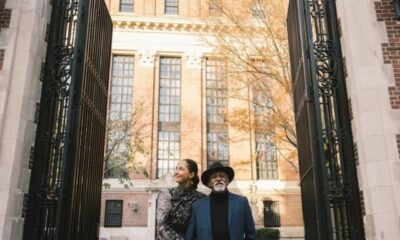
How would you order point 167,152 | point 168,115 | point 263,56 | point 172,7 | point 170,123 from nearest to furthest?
point 263,56, point 167,152, point 170,123, point 168,115, point 172,7

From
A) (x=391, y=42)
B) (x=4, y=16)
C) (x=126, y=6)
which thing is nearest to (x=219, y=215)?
(x=391, y=42)

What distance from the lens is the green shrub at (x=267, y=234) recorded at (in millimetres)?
23906

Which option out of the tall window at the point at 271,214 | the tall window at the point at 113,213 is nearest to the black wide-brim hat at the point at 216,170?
the tall window at the point at 113,213

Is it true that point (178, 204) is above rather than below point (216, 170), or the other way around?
below

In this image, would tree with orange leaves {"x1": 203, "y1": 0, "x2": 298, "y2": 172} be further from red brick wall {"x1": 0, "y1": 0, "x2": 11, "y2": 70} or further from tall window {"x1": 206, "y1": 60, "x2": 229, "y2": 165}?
tall window {"x1": 206, "y1": 60, "x2": 229, "y2": 165}

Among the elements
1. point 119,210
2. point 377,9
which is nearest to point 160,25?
point 119,210

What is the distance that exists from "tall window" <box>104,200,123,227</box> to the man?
22.5 meters

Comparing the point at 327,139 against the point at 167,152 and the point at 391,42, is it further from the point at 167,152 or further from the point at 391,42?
the point at 167,152

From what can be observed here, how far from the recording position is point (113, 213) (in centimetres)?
2569

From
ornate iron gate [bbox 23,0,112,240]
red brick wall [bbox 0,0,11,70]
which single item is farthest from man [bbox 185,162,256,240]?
red brick wall [bbox 0,0,11,70]

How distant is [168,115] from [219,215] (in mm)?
24470

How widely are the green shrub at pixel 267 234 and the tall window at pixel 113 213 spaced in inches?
336

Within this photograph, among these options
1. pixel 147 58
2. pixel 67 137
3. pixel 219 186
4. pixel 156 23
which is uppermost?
pixel 156 23

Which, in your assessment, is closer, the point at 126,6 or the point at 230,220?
the point at 230,220
